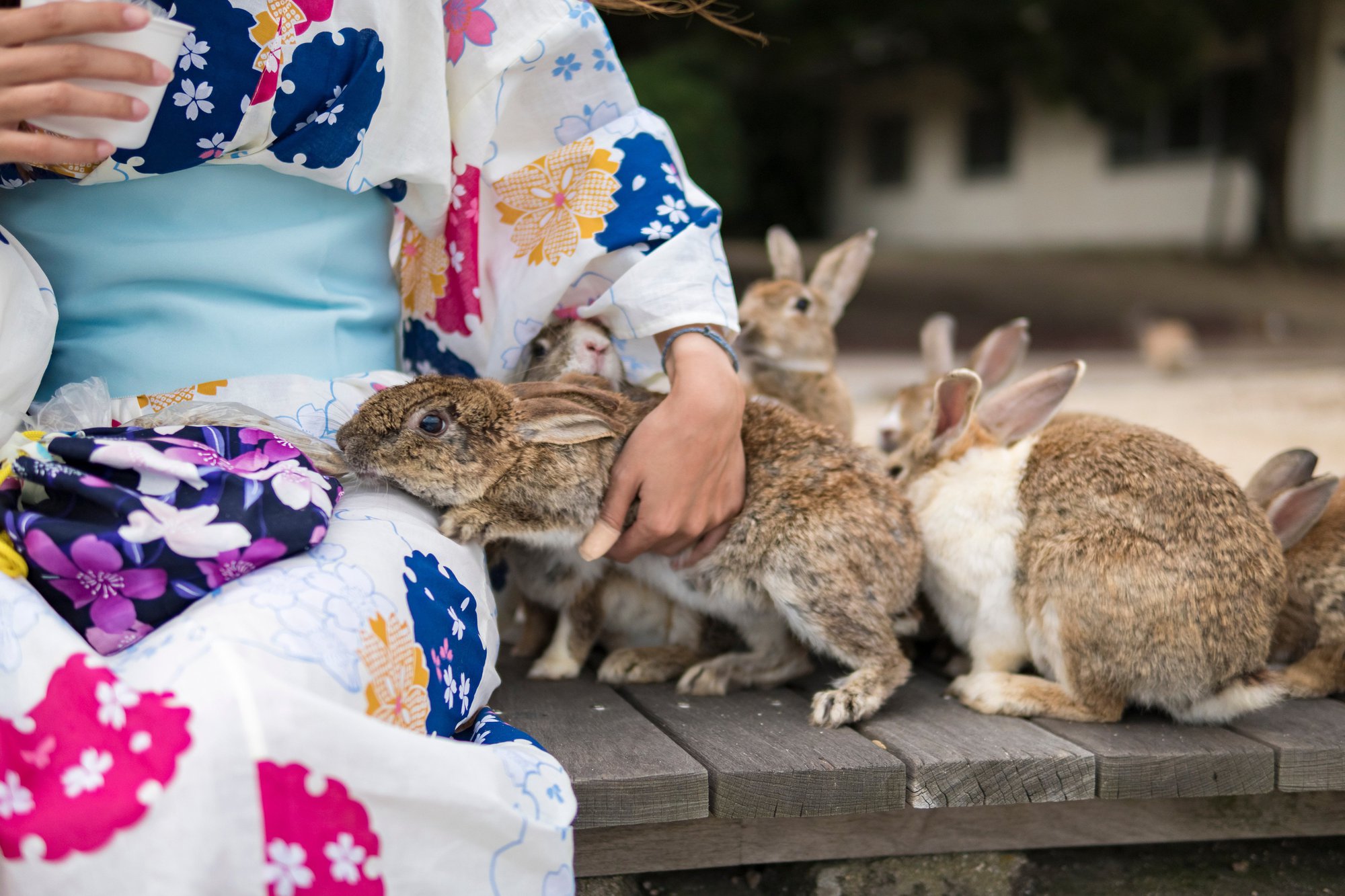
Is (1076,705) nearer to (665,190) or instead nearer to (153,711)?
(665,190)

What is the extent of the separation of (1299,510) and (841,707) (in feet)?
2.91

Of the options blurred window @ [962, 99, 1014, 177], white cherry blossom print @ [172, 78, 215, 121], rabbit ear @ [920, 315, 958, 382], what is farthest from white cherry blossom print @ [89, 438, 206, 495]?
Answer: blurred window @ [962, 99, 1014, 177]

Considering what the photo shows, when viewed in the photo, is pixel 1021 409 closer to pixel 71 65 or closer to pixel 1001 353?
pixel 1001 353

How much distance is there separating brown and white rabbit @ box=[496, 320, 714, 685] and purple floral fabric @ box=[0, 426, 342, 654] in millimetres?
759

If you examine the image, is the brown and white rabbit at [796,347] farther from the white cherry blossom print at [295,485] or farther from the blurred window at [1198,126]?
the blurred window at [1198,126]

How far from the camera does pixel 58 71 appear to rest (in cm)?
130

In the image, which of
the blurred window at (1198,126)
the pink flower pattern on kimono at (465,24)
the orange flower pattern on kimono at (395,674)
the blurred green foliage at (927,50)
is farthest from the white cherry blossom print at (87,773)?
the blurred window at (1198,126)

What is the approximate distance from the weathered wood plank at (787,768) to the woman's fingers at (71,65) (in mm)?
1112

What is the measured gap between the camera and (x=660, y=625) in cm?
221

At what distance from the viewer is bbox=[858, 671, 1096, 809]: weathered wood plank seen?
165 cm

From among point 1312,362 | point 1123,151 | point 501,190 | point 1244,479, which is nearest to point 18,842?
point 501,190

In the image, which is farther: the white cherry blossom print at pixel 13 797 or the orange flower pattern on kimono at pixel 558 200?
the orange flower pattern on kimono at pixel 558 200

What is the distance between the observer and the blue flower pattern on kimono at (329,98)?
161 cm

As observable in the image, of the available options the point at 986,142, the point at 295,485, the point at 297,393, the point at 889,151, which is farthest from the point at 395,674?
the point at 889,151
